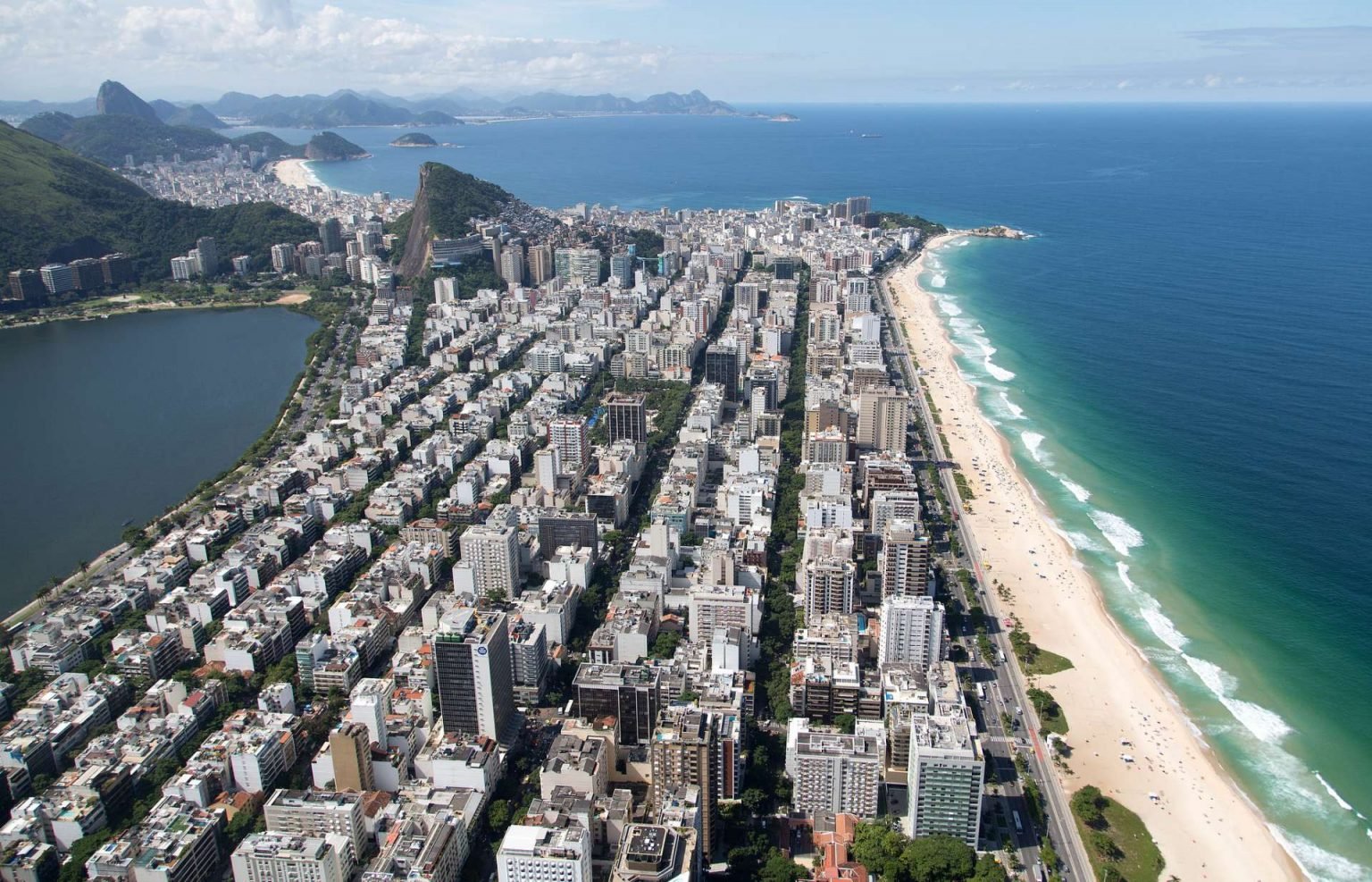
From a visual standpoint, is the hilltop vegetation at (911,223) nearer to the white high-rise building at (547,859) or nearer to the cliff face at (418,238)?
the cliff face at (418,238)

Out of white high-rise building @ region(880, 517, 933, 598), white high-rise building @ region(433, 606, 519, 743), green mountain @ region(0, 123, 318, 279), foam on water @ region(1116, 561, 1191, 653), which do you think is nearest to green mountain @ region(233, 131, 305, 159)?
green mountain @ region(0, 123, 318, 279)

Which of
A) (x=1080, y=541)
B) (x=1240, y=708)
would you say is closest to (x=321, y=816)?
(x=1240, y=708)

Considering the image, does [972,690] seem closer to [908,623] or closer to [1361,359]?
[908,623]

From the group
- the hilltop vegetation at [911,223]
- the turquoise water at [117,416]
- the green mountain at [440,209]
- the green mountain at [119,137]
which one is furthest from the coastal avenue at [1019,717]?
the green mountain at [119,137]

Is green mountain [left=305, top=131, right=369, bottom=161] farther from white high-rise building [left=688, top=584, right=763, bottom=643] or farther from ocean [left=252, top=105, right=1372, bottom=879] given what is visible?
white high-rise building [left=688, top=584, right=763, bottom=643]

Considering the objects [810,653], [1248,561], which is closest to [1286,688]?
[1248,561]

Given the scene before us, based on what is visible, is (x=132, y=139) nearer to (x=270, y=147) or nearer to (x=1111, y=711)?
(x=270, y=147)

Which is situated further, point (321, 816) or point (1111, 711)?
point (1111, 711)
